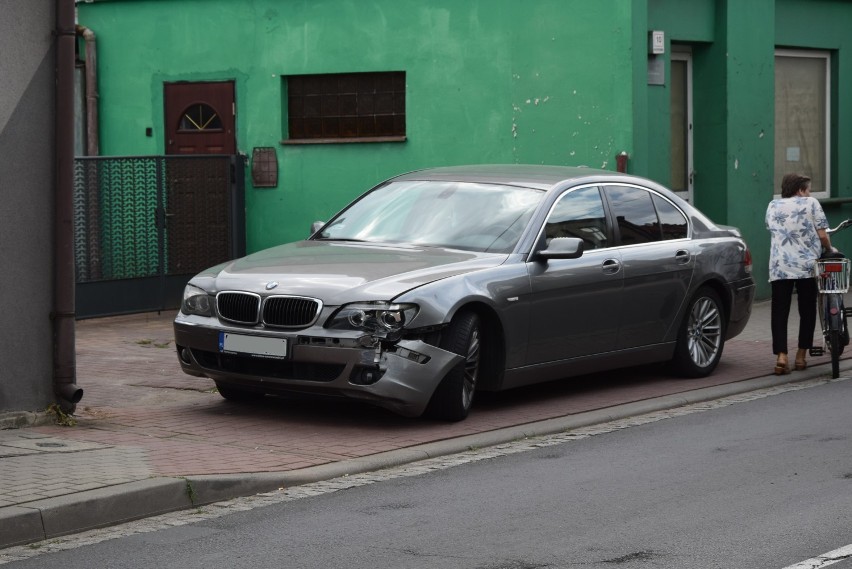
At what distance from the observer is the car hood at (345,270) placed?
9.41 meters

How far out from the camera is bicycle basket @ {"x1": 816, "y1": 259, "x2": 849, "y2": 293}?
12.1 m

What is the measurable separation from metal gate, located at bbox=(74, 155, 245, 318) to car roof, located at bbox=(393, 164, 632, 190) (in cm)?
543

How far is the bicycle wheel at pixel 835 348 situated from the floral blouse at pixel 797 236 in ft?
1.66

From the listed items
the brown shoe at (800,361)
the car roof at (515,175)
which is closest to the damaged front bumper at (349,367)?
the car roof at (515,175)

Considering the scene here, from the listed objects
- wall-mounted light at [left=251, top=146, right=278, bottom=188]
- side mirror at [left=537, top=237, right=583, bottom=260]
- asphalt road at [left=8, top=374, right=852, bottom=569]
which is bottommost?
asphalt road at [left=8, top=374, right=852, bottom=569]

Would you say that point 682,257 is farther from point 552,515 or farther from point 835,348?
point 552,515

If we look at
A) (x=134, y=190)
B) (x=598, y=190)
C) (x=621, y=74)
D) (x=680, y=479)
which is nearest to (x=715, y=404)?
(x=598, y=190)

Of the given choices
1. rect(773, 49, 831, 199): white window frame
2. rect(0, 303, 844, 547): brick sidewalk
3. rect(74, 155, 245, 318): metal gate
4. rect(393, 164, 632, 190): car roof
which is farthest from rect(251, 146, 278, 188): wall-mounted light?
rect(393, 164, 632, 190): car roof

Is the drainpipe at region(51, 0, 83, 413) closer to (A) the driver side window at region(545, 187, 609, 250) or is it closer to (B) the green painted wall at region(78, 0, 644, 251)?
(A) the driver side window at region(545, 187, 609, 250)

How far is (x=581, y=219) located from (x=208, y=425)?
3.10m

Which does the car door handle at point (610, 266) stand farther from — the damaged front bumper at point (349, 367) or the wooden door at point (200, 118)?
the wooden door at point (200, 118)

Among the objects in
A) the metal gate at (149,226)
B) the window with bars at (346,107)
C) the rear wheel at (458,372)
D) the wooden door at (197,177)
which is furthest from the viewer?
the window with bars at (346,107)

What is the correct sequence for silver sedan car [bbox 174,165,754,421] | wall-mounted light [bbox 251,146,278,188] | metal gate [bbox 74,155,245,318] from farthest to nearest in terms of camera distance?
wall-mounted light [bbox 251,146,278,188], metal gate [bbox 74,155,245,318], silver sedan car [bbox 174,165,754,421]

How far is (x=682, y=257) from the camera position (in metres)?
11.8
